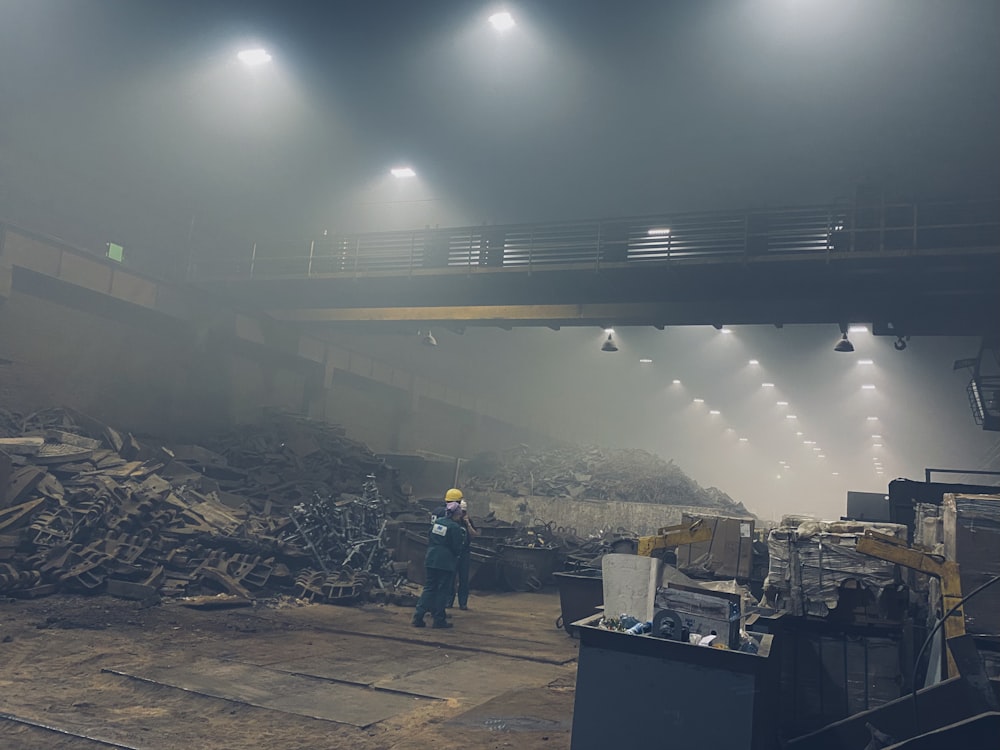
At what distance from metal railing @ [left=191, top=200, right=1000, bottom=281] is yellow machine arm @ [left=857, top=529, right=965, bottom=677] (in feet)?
33.5

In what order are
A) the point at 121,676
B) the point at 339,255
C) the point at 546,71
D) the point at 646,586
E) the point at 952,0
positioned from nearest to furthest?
the point at 646,586 < the point at 121,676 < the point at 952,0 < the point at 546,71 < the point at 339,255

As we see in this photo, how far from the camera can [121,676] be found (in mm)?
5715

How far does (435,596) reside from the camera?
9.08m

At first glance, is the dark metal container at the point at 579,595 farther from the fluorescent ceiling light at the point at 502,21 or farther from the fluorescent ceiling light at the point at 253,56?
the fluorescent ceiling light at the point at 253,56

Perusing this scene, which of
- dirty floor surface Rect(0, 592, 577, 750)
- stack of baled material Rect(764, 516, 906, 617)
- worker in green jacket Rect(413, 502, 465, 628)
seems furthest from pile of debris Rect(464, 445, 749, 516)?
stack of baled material Rect(764, 516, 906, 617)

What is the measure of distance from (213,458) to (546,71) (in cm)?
1283

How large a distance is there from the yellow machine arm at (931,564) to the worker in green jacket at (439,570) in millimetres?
5467

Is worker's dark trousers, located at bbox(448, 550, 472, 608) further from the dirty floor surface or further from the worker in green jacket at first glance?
the worker in green jacket

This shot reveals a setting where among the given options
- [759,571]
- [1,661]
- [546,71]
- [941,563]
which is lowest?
[1,661]

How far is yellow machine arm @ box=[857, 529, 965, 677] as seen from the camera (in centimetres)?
433

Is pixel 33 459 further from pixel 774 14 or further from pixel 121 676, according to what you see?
pixel 774 14

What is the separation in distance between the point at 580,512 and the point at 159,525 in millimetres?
14561

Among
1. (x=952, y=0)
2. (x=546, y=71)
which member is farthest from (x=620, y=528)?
(x=952, y=0)

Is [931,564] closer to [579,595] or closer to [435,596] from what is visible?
[579,595]
